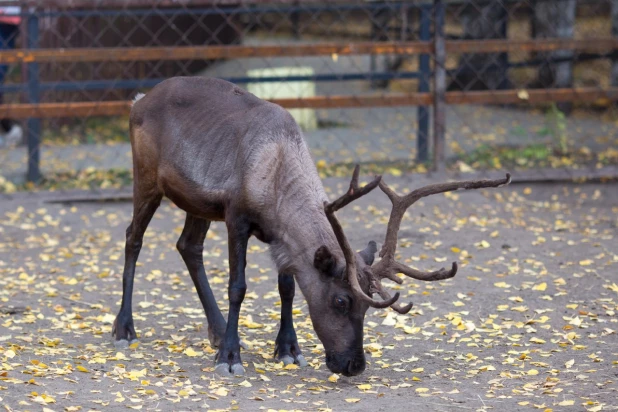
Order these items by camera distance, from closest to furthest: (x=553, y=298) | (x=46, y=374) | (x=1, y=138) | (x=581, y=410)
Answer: (x=581, y=410) → (x=46, y=374) → (x=553, y=298) → (x=1, y=138)

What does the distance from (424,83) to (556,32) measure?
13.4 feet

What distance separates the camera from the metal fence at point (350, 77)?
959cm

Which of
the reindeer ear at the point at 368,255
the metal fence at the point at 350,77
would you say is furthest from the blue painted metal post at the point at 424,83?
the reindeer ear at the point at 368,255

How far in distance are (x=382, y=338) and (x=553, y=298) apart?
1.31 metres

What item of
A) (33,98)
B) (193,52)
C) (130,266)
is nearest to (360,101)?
(193,52)

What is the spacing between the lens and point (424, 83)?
10180 mm

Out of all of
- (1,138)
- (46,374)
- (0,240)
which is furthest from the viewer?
(1,138)

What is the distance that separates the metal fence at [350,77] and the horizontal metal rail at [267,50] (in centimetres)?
1

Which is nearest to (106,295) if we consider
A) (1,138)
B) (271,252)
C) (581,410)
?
(271,252)

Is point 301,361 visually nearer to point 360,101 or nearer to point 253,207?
point 253,207

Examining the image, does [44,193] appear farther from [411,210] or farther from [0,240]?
[411,210]

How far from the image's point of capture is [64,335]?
5.84 meters

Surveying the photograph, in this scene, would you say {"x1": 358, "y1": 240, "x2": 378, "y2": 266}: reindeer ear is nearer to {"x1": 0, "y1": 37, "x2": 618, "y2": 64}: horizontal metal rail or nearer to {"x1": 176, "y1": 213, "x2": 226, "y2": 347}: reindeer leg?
{"x1": 176, "y1": 213, "x2": 226, "y2": 347}: reindeer leg

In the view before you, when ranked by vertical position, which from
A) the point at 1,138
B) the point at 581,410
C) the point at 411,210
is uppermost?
the point at 1,138
